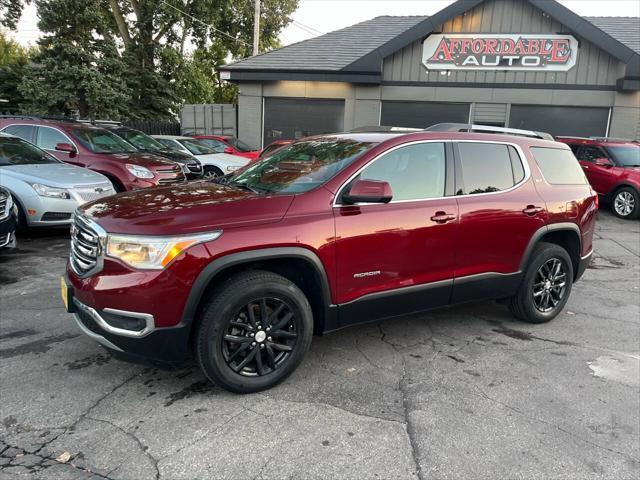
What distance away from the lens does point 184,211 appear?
10.4 ft

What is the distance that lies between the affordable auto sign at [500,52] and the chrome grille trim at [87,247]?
1452 cm

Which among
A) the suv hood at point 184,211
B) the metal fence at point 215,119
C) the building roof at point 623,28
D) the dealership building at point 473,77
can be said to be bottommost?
the suv hood at point 184,211

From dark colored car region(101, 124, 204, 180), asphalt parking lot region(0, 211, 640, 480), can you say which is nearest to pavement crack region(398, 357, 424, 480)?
asphalt parking lot region(0, 211, 640, 480)

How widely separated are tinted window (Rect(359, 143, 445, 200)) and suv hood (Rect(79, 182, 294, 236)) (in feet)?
2.62

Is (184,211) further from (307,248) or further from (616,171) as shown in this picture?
(616,171)

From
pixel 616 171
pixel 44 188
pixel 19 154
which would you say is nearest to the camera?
pixel 44 188

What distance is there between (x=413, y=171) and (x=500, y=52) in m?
13.5

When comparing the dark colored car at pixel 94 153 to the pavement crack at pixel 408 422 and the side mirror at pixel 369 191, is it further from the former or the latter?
the pavement crack at pixel 408 422

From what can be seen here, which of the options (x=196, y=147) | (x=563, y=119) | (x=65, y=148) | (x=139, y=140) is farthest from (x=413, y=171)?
(x=563, y=119)

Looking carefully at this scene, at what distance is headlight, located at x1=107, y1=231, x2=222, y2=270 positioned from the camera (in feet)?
9.71

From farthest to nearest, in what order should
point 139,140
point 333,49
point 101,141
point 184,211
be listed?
point 333,49 < point 139,140 < point 101,141 < point 184,211

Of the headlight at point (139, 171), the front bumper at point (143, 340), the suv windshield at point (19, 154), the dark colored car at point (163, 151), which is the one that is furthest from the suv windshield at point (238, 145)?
the front bumper at point (143, 340)

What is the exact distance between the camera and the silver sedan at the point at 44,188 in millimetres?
6941

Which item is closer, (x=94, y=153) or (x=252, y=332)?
(x=252, y=332)
